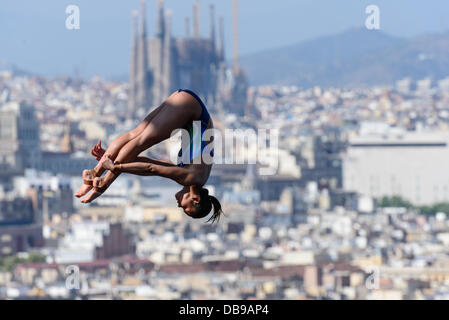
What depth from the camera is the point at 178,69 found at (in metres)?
58.5

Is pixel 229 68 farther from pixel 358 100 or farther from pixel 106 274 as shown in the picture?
pixel 106 274

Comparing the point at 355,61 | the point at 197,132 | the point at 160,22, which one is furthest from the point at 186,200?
the point at 355,61

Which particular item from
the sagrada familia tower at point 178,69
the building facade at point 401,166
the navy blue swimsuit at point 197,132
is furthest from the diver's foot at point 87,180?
the sagrada familia tower at point 178,69

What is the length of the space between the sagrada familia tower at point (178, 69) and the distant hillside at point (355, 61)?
24.0ft

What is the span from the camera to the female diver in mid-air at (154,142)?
2883 mm

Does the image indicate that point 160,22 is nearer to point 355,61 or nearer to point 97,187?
point 355,61

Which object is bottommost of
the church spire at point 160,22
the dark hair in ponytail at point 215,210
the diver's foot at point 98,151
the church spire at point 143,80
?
the dark hair in ponytail at point 215,210

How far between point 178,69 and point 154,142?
5566 cm

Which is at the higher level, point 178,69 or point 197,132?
point 178,69

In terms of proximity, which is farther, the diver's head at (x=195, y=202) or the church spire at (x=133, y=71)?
the church spire at (x=133, y=71)

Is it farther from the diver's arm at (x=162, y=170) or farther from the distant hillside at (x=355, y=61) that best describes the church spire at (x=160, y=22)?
the diver's arm at (x=162, y=170)

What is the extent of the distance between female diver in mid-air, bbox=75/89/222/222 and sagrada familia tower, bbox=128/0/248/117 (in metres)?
52.8

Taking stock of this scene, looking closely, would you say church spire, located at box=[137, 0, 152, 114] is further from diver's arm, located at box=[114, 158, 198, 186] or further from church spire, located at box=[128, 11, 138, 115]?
diver's arm, located at box=[114, 158, 198, 186]

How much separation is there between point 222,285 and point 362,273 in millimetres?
2560
